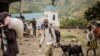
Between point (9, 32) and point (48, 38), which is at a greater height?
point (9, 32)

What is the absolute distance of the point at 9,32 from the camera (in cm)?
804

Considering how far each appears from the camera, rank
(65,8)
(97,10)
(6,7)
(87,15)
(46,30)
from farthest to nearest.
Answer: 1. (65,8)
2. (87,15)
3. (97,10)
4. (6,7)
5. (46,30)

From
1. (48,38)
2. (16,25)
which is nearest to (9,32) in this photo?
(16,25)

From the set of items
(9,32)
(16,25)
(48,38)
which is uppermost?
(16,25)

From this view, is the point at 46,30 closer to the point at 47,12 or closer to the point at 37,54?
the point at 37,54

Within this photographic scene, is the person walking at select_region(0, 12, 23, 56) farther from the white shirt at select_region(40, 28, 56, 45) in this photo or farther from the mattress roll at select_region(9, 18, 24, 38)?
the white shirt at select_region(40, 28, 56, 45)

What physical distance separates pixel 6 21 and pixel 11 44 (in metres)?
0.56

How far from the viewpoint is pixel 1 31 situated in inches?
326

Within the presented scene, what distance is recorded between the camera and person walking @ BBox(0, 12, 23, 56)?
7.94 m

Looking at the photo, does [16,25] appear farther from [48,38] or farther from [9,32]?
[48,38]

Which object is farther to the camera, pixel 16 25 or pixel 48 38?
pixel 48 38

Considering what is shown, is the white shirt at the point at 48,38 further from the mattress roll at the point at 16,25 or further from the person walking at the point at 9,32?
the mattress roll at the point at 16,25

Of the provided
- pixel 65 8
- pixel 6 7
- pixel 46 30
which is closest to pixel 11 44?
pixel 46 30

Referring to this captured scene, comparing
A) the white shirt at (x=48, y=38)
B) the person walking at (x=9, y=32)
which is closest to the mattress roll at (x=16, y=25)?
the person walking at (x=9, y=32)
